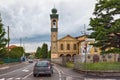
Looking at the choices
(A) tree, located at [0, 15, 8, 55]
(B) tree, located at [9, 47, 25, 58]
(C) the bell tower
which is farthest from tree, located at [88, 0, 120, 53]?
(C) the bell tower

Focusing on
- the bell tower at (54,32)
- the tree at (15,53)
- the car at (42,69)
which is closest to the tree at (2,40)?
the tree at (15,53)

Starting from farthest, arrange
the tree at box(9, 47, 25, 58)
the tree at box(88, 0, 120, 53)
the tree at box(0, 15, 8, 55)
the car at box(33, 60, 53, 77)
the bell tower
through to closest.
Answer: the bell tower
the tree at box(9, 47, 25, 58)
the tree at box(0, 15, 8, 55)
the tree at box(88, 0, 120, 53)
the car at box(33, 60, 53, 77)

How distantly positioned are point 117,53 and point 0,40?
1620 inches

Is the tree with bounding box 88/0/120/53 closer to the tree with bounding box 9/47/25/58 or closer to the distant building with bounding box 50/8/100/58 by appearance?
the tree with bounding box 9/47/25/58

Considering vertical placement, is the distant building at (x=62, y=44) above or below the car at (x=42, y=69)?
above

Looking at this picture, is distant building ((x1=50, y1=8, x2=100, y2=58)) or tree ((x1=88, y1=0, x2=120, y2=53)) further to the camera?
distant building ((x1=50, y1=8, x2=100, y2=58))

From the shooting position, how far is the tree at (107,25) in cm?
4236

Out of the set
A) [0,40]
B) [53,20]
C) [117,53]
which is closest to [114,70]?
[117,53]

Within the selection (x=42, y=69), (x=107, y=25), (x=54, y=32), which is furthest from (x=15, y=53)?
(x=42, y=69)

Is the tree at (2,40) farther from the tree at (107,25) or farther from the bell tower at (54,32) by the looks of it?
the bell tower at (54,32)

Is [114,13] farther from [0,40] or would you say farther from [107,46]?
[0,40]

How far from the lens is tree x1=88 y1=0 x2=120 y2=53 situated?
4236cm

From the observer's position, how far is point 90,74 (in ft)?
124

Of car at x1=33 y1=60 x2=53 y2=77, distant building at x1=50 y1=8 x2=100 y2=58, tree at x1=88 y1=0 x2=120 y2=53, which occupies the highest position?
distant building at x1=50 y1=8 x2=100 y2=58
